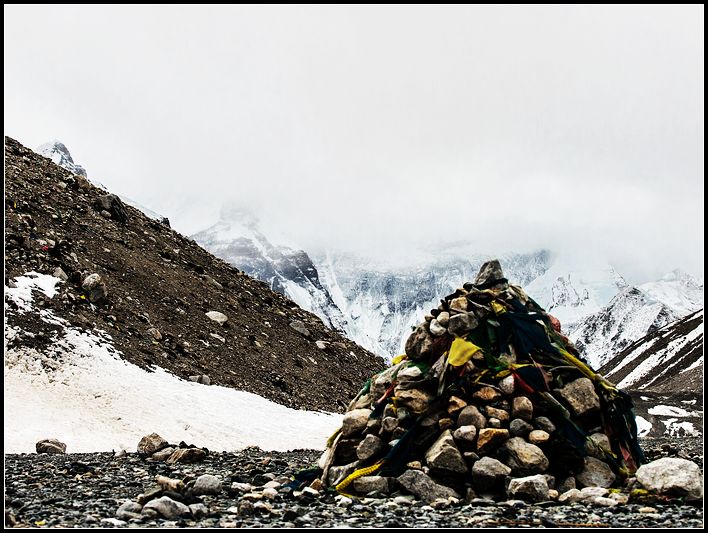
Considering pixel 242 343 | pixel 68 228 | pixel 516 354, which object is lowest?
pixel 516 354

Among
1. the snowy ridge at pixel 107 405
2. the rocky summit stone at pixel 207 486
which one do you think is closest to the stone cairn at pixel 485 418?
the rocky summit stone at pixel 207 486

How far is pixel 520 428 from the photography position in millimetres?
13000

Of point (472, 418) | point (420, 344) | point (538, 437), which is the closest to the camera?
point (538, 437)

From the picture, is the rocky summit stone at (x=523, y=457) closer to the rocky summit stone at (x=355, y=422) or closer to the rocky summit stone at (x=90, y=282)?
the rocky summit stone at (x=355, y=422)

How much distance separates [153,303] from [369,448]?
2933 cm

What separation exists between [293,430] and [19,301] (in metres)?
16.6

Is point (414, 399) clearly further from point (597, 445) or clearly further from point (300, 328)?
point (300, 328)

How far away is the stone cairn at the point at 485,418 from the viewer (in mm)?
12297

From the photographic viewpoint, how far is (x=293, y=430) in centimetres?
3033

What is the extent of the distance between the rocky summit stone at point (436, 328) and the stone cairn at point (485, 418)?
4cm

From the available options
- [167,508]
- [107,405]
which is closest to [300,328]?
[107,405]

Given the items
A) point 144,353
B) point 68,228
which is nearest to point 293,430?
point 144,353

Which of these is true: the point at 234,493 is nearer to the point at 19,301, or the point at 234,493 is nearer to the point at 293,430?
the point at 293,430

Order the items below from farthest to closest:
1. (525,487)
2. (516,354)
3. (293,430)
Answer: (293,430), (516,354), (525,487)
